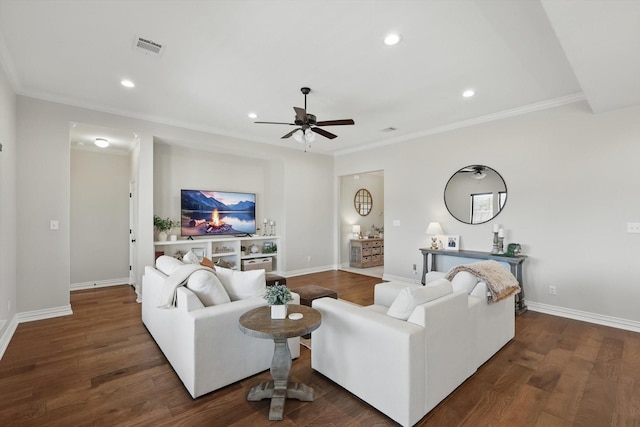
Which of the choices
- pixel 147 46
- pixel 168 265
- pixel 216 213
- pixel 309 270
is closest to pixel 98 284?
pixel 216 213

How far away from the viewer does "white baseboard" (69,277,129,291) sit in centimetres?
530

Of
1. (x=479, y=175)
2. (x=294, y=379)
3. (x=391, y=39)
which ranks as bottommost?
(x=294, y=379)

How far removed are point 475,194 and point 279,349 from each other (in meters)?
4.11

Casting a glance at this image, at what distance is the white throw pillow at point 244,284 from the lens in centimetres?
260

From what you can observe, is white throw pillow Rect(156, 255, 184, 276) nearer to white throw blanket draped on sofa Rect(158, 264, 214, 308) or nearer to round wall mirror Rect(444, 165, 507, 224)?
white throw blanket draped on sofa Rect(158, 264, 214, 308)

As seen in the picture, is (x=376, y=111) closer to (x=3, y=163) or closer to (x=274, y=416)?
(x=274, y=416)

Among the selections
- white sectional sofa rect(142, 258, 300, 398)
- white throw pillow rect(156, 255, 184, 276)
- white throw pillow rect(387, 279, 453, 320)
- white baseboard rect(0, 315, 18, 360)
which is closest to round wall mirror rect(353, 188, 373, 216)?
white throw pillow rect(156, 255, 184, 276)

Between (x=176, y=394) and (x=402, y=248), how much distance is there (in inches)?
179

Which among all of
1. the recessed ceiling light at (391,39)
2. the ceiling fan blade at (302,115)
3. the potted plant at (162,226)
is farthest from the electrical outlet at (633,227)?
the potted plant at (162,226)

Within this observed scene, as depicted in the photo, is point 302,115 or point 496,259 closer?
A: point 302,115

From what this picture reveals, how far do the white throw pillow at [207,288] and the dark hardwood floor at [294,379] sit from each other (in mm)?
654

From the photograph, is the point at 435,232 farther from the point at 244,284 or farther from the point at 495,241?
the point at 244,284

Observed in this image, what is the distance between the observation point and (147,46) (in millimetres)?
2693

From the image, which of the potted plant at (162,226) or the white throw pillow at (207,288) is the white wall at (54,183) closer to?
the potted plant at (162,226)
